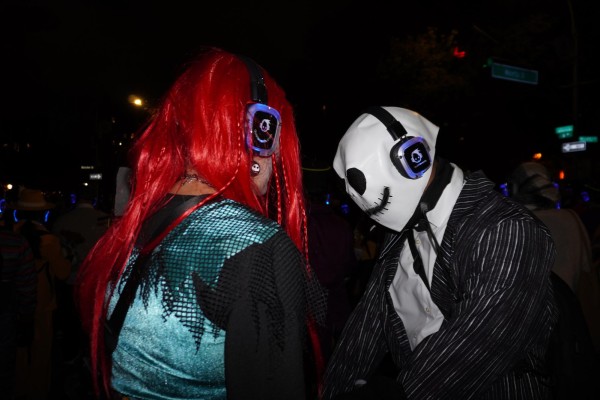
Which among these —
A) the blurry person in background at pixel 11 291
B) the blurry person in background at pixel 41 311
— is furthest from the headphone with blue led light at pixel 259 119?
the blurry person in background at pixel 41 311

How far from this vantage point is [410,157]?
2006mm

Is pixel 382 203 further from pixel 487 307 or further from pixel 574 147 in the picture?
pixel 574 147

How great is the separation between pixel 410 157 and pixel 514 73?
12.9 meters

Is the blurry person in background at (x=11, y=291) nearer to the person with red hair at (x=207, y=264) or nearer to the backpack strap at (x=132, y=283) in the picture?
the person with red hair at (x=207, y=264)

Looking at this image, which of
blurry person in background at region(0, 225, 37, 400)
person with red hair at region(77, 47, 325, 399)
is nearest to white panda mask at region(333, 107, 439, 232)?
person with red hair at region(77, 47, 325, 399)

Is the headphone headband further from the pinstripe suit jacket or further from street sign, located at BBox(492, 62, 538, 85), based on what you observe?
street sign, located at BBox(492, 62, 538, 85)

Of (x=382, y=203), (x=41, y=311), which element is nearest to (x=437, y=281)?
(x=382, y=203)

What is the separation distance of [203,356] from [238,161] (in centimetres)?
61

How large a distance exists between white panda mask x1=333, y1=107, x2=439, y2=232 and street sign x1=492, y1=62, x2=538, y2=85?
12.1 meters

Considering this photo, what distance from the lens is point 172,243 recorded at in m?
1.23

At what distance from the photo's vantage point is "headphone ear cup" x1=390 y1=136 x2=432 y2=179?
201cm

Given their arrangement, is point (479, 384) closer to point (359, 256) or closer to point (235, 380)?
point (235, 380)

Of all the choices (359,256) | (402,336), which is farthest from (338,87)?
(402,336)

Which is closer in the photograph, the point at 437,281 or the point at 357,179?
the point at 437,281
